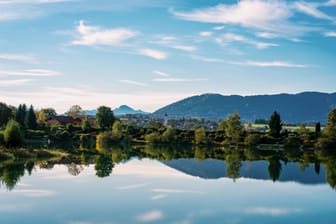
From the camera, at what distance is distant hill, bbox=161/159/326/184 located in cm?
3984

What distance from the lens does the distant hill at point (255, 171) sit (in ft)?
131

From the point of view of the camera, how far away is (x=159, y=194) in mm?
27750

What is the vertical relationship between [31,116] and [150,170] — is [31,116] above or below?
above

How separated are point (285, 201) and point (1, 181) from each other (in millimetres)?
18277

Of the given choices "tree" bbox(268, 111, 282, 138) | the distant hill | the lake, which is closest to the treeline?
"tree" bbox(268, 111, 282, 138)

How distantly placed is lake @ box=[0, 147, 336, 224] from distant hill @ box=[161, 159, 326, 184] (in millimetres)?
91

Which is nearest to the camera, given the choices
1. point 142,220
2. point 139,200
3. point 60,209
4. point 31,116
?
point 142,220

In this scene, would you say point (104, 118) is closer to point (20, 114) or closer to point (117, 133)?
point (117, 133)

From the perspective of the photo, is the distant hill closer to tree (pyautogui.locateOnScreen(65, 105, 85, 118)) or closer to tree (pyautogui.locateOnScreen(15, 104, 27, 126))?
tree (pyautogui.locateOnScreen(15, 104, 27, 126))

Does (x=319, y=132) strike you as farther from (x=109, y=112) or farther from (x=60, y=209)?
(x=60, y=209)

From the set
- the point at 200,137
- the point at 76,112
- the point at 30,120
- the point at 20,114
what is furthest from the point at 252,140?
the point at 76,112

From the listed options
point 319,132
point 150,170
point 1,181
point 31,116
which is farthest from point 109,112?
point 1,181

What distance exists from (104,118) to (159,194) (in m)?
81.9

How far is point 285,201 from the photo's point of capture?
27453 mm
